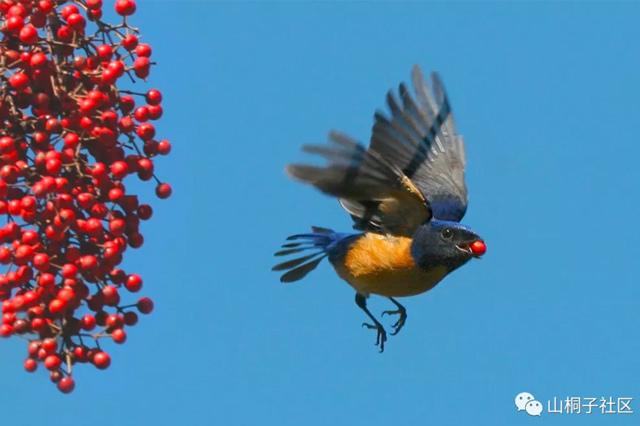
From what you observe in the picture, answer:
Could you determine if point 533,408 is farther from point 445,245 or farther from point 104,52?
point 104,52

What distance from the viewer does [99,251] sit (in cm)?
397

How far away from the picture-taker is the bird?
5.91m

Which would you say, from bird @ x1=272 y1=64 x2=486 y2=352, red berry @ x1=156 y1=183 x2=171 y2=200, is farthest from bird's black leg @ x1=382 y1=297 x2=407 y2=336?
red berry @ x1=156 y1=183 x2=171 y2=200

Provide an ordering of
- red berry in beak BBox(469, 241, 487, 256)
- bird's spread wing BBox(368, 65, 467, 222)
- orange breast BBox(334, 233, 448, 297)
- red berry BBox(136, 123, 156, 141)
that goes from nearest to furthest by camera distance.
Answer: red berry BBox(136, 123, 156, 141) → red berry in beak BBox(469, 241, 487, 256) → orange breast BBox(334, 233, 448, 297) → bird's spread wing BBox(368, 65, 467, 222)

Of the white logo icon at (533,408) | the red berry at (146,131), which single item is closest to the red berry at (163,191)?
the red berry at (146,131)

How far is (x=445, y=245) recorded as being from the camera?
6.30m

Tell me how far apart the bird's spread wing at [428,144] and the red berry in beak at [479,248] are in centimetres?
104


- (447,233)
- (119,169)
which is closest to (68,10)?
(119,169)

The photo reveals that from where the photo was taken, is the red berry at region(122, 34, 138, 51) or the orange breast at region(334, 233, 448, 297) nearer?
the red berry at region(122, 34, 138, 51)

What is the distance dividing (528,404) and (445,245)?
244cm

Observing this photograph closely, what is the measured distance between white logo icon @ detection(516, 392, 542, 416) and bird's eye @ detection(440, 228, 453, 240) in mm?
2249

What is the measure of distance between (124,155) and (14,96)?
0.48 meters

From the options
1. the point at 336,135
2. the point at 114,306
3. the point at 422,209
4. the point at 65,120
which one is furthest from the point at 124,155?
the point at 422,209

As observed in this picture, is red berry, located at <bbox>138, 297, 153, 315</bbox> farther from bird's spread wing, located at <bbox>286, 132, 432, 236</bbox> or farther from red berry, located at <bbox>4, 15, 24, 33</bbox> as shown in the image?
bird's spread wing, located at <bbox>286, 132, 432, 236</bbox>
